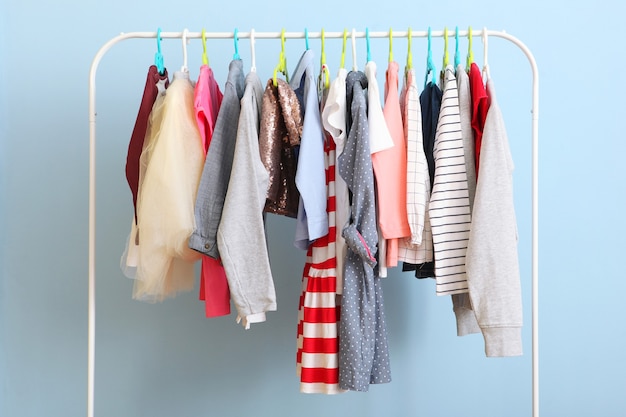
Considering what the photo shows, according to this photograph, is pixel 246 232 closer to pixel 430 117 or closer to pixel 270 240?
pixel 430 117

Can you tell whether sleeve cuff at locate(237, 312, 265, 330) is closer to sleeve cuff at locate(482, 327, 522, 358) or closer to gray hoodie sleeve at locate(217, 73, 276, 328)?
gray hoodie sleeve at locate(217, 73, 276, 328)

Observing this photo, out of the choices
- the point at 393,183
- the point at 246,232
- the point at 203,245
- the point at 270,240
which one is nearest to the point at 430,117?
the point at 393,183

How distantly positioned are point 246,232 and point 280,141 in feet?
0.95

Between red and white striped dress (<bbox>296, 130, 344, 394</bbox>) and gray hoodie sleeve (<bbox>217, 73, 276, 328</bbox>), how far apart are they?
0.51 feet

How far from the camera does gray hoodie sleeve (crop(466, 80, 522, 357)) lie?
1761 mm

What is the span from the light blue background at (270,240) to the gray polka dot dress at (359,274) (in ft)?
2.20

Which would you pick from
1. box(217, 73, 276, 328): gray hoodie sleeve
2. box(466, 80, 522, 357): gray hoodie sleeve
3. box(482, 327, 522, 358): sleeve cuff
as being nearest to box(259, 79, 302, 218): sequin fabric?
box(217, 73, 276, 328): gray hoodie sleeve

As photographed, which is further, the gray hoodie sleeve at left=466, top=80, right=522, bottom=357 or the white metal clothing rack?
the white metal clothing rack

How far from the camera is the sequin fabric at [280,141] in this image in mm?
1839

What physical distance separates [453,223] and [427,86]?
1.38 feet

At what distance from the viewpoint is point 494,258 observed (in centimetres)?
176

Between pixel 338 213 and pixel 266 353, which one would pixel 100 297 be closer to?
pixel 266 353

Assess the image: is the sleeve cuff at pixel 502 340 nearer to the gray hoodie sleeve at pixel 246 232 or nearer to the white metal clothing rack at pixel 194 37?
the white metal clothing rack at pixel 194 37

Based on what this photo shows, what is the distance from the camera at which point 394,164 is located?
184 centimetres
